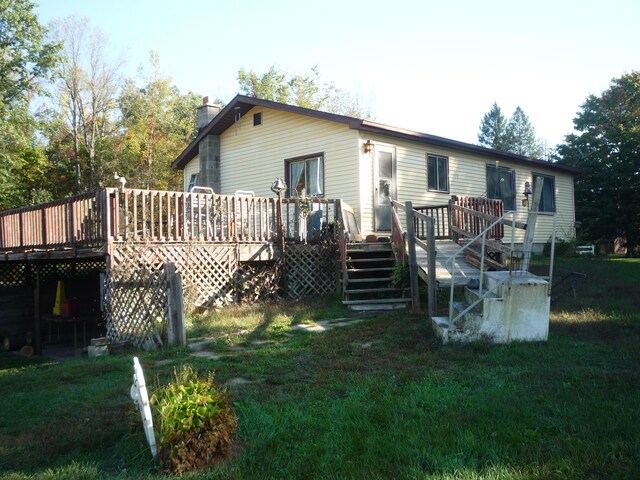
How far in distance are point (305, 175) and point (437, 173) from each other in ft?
12.3

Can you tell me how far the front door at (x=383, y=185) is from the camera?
549 inches

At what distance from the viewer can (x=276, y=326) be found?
865cm

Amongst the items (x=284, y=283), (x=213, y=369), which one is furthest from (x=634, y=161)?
(x=213, y=369)

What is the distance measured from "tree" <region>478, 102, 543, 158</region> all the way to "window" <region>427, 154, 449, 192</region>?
59.6 m

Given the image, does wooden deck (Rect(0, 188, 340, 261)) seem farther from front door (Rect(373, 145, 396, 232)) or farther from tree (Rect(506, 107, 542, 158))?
tree (Rect(506, 107, 542, 158))

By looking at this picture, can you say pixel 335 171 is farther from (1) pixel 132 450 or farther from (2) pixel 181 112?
(2) pixel 181 112

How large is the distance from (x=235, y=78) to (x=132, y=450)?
38743 mm

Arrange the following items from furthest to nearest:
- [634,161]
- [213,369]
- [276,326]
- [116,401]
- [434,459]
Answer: [634,161]
[276,326]
[213,369]
[116,401]
[434,459]

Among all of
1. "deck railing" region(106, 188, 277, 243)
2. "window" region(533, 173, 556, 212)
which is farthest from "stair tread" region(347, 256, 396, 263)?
"window" region(533, 173, 556, 212)

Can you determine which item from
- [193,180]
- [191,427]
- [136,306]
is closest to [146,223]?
[136,306]

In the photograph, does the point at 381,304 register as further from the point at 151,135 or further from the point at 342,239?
the point at 151,135

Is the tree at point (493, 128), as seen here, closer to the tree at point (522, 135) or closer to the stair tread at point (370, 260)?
the tree at point (522, 135)

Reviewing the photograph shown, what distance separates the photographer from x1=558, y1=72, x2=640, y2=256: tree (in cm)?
2691

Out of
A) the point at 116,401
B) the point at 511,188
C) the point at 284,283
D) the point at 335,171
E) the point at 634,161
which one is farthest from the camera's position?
the point at 634,161
